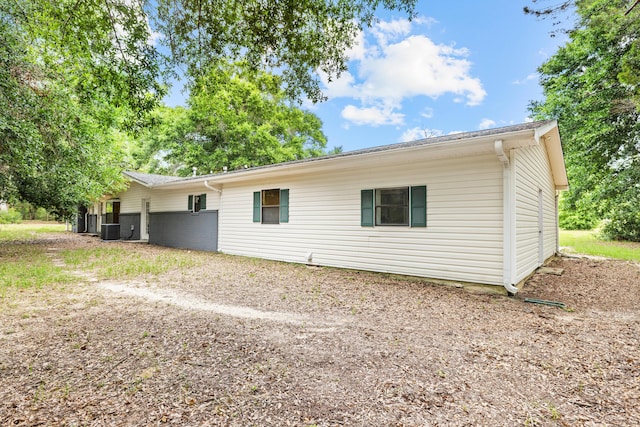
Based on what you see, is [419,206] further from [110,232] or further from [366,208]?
[110,232]

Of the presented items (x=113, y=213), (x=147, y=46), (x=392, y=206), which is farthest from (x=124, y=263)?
(x=113, y=213)

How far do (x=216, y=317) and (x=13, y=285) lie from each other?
4.27 m

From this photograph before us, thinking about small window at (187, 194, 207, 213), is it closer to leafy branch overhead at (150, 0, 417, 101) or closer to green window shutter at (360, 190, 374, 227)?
green window shutter at (360, 190, 374, 227)

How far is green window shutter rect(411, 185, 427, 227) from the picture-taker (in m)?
6.18

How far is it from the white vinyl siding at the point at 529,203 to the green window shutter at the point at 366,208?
2.79 metres

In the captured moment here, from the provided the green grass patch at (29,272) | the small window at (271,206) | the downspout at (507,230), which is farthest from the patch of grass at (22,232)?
the downspout at (507,230)

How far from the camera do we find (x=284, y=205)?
872 centimetres

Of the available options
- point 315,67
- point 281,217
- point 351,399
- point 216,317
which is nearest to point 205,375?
point 351,399

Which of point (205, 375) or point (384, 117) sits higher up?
point (384, 117)

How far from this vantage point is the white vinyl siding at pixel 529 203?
18.5 ft

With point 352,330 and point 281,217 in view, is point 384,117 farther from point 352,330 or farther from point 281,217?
point 352,330

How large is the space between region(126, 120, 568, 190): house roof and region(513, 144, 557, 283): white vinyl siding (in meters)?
0.34

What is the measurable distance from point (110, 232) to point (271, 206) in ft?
35.5

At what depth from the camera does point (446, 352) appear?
118 inches
